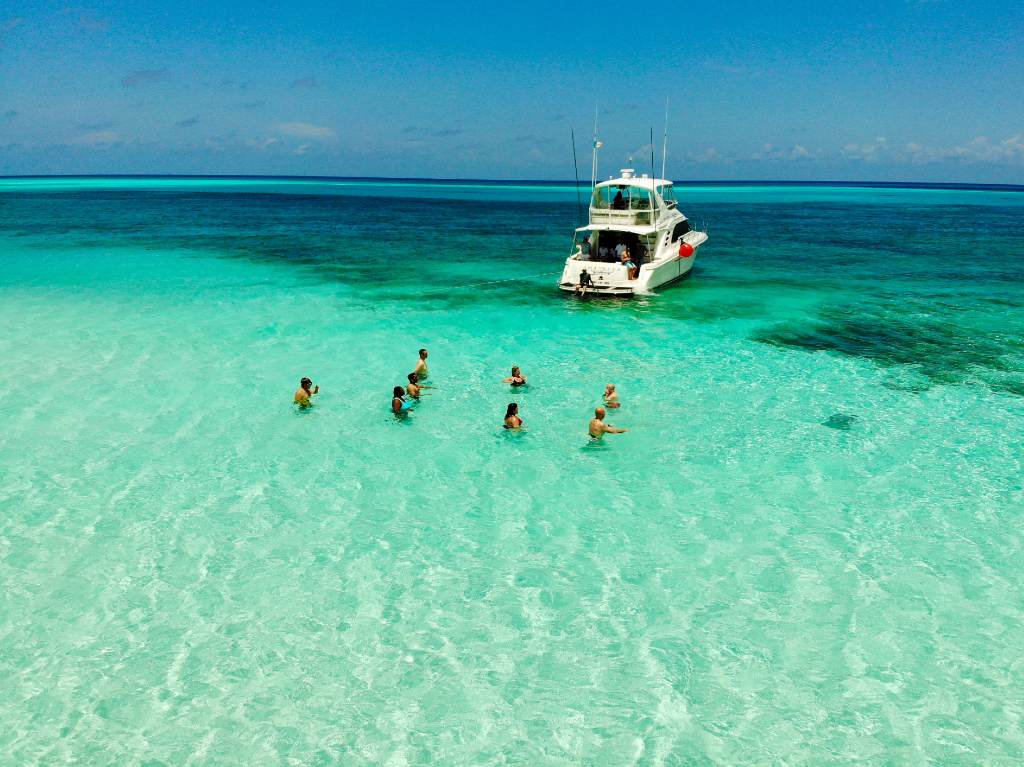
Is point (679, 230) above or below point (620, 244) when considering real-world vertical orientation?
above

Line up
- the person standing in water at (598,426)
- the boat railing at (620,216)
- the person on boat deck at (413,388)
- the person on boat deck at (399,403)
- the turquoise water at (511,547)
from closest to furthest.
→ the turquoise water at (511,547), the person standing in water at (598,426), the person on boat deck at (399,403), the person on boat deck at (413,388), the boat railing at (620,216)

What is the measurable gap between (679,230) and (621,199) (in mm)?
3995

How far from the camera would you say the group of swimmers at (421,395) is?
442 inches

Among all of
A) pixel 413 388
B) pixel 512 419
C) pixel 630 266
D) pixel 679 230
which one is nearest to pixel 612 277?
pixel 630 266

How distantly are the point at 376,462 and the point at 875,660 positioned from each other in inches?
277

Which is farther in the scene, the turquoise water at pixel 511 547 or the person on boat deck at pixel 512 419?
the person on boat deck at pixel 512 419

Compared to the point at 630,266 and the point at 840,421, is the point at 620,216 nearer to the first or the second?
the point at 630,266

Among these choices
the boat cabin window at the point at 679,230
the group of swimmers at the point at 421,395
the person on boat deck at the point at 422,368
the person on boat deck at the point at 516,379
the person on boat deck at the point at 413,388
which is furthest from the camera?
the boat cabin window at the point at 679,230

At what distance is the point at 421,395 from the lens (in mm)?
13336

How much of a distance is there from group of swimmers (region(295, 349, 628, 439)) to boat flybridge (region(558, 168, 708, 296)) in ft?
26.4

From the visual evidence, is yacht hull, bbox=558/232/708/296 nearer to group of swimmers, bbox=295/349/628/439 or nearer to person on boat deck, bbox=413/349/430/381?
group of swimmers, bbox=295/349/628/439

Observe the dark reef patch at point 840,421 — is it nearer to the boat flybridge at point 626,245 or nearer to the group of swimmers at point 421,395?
the group of swimmers at point 421,395

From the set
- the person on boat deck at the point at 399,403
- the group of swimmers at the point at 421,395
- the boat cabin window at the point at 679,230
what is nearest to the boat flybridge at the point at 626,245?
the boat cabin window at the point at 679,230

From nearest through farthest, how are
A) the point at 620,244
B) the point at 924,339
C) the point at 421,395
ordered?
the point at 421,395, the point at 924,339, the point at 620,244
